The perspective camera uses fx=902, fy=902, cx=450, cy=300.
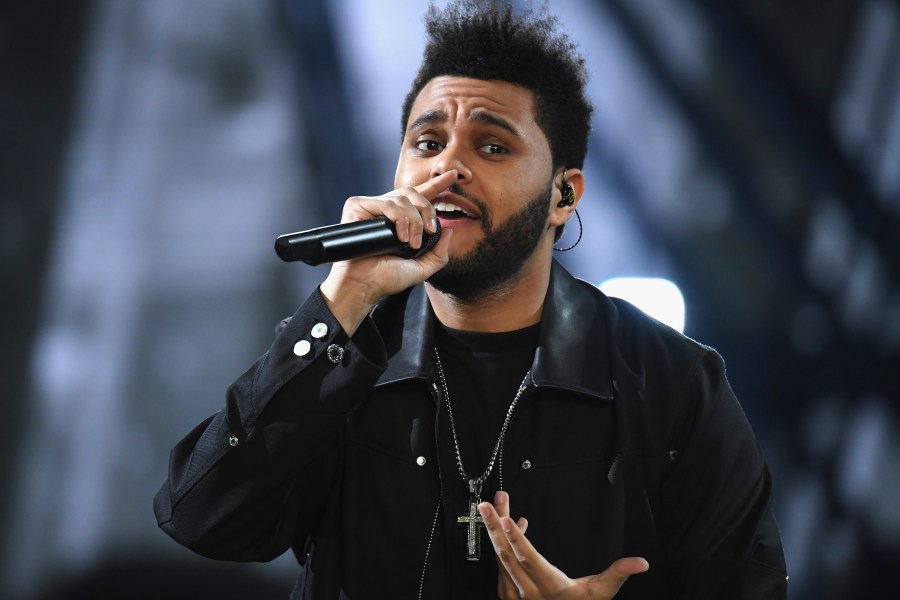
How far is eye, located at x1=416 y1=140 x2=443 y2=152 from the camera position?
5.21 ft

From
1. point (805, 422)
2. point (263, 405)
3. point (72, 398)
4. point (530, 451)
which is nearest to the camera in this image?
point (263, 405)

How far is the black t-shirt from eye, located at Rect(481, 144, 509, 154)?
12.6 inches

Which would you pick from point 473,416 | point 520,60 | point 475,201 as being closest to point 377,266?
point 475,201

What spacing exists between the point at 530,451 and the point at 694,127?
52.9 inches

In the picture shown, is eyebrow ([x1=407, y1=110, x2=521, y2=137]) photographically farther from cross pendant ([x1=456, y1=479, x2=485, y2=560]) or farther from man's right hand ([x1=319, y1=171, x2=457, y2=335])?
cross pendant ([x1=456, y1=479, x2=485, y2=560])

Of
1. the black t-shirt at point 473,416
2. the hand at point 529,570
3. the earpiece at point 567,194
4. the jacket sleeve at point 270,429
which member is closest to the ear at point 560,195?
the earpiece at point 567,194

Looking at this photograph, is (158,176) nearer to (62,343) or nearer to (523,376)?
(62,343)

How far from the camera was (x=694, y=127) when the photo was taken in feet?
8.16

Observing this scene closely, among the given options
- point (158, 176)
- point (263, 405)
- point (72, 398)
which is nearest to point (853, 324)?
point (263, 405)

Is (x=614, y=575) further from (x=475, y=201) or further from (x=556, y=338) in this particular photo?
(x=475, y=201)

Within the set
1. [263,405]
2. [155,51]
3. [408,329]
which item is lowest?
[263,405]

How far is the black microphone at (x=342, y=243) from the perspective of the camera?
3.77 feet

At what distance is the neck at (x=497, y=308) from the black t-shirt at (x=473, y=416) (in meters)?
0.02

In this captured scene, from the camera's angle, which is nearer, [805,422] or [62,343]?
[805,422]
